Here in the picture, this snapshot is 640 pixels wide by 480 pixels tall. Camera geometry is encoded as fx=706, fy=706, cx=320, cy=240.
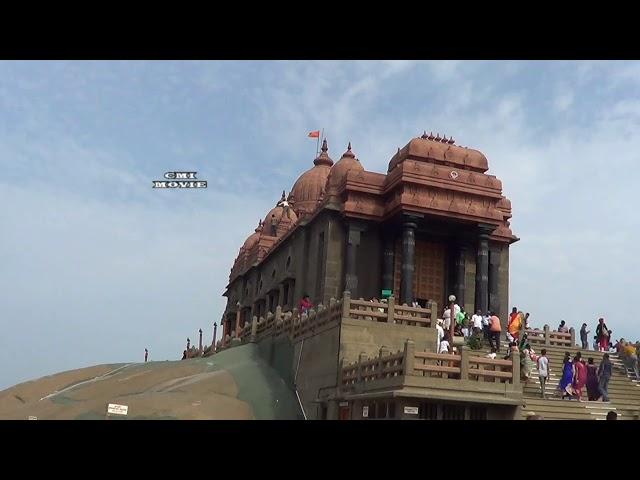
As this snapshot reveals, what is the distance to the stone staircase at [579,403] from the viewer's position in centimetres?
1781

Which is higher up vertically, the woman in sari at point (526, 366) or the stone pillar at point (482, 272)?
the stone pillar at point (482, 272)

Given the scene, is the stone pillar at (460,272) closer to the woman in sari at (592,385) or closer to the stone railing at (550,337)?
the stone railing at (550,337)

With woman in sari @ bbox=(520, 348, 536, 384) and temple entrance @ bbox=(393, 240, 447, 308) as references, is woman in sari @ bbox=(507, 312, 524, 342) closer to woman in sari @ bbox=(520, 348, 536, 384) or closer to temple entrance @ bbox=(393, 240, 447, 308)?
woman in sari @ bbox=(520, 348, 536, 384)

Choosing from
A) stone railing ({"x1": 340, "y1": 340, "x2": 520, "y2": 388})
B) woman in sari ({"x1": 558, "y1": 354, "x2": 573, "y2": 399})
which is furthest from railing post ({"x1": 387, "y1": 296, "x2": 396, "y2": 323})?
woman in sari ({"x1": 558, "y1": 354, "x2": 573, "y2": 399})

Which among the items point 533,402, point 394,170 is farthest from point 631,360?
point 394,170

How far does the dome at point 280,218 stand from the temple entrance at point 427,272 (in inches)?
552

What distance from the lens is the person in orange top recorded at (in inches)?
891

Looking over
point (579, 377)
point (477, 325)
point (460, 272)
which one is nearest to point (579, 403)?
point (579, 377)

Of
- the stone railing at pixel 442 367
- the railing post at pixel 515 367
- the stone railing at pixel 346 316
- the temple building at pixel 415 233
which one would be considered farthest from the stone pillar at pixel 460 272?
the railing post at pixel 515 367

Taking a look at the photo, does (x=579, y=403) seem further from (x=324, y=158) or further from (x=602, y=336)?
(x=324, y=158)

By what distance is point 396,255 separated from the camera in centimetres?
2934
